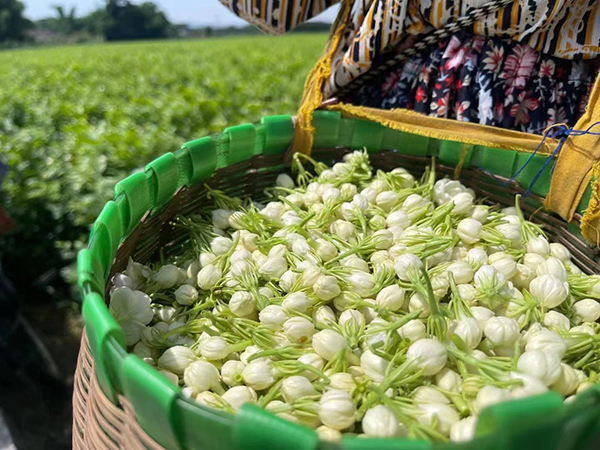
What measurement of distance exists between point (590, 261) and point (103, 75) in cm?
922

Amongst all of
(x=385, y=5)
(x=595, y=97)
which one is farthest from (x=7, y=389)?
(x=595, y=97)

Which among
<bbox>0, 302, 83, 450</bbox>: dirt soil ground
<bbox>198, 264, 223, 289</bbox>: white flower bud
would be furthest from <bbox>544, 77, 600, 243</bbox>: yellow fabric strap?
<bbox>0, 302, 83, 450</bbox>: dirt soil ground

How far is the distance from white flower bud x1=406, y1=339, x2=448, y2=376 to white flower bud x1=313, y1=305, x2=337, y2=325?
192 millimetres

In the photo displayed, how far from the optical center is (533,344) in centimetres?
84

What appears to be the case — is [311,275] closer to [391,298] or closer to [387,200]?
[391,298]

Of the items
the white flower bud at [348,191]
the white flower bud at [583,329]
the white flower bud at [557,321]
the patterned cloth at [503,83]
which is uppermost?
the patterned cloth at [503,83]

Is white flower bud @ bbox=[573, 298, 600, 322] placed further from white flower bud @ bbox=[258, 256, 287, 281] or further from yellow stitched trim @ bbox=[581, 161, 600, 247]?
white flower bud @ bbox=[258, 256, 287, 281]

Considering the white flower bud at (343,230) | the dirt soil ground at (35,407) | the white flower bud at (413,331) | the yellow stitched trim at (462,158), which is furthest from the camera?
the dirt soil ground at (35,407)

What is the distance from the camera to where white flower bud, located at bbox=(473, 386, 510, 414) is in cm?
70

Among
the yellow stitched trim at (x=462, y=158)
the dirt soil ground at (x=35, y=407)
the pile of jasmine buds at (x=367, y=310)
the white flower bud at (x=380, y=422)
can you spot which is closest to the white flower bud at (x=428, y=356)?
the pile of jasmine buds at (x=367, y=310)

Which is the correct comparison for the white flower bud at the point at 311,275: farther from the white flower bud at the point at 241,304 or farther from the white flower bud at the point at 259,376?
the white flower bud at the point at 259,376

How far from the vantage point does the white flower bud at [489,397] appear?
0.70 metres

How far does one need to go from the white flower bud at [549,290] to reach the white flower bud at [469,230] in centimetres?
18

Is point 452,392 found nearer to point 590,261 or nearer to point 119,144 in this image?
point 590,261
